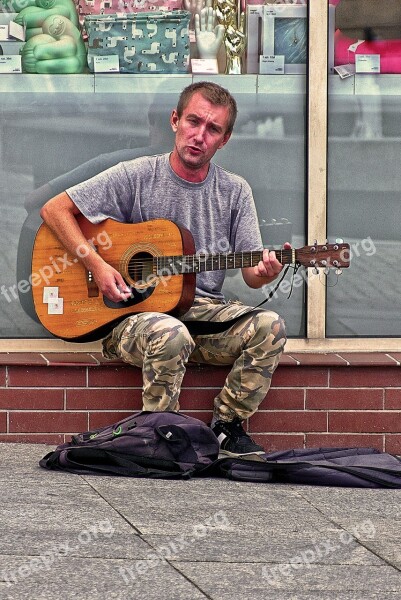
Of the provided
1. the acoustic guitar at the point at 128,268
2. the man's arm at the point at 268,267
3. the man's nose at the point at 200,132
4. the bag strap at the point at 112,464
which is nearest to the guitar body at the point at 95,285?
the acoustic guitar at the point at 128,268

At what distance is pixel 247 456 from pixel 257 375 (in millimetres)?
350

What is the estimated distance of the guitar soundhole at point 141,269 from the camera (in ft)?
16.7

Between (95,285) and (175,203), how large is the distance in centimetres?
48

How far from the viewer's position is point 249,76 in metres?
5.71

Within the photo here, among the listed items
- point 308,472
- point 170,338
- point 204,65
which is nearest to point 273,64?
point 204,65

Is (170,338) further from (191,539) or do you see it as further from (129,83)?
(129,83)

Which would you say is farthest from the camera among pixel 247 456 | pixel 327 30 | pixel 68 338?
pixel 327 30

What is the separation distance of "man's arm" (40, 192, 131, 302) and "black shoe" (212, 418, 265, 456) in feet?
2.22

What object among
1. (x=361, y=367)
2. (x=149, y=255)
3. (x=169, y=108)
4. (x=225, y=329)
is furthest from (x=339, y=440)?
(x=169, y=108)

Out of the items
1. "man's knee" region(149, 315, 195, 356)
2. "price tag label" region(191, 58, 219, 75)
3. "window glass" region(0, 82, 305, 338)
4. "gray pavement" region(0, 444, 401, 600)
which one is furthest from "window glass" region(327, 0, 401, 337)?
"gray pavement" region(0, 444, 401, 600)

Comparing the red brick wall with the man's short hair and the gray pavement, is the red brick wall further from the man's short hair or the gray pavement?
the man's short hair

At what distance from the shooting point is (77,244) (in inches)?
202

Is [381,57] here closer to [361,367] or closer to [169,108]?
[169,108]

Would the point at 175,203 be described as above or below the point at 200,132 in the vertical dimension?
below
